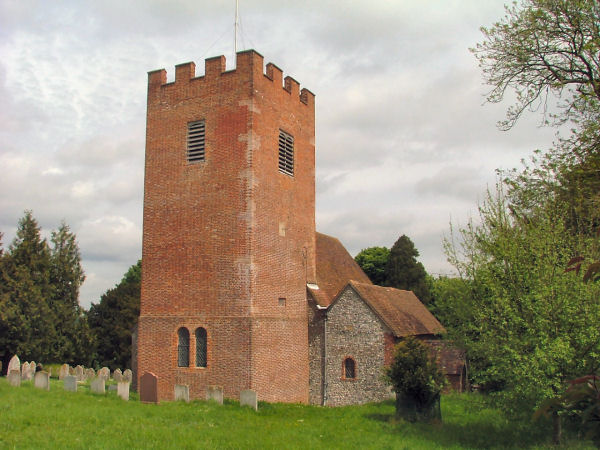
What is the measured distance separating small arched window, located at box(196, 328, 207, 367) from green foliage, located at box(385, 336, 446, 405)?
21.0 ft

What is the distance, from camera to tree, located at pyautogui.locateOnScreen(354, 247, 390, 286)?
47.5 meters

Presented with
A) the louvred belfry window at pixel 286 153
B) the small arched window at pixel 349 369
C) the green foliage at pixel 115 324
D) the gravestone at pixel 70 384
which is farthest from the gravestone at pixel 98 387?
the green foliage at pixel 115 324

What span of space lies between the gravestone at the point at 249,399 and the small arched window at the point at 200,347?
2640mm

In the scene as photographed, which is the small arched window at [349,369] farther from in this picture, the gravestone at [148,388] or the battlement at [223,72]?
the battlement at [223,72]

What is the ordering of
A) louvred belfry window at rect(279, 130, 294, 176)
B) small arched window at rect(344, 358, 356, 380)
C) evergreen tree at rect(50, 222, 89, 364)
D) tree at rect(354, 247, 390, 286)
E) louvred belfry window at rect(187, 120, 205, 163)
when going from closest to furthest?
louvred belfry window at rect(187, 120, 205, 163)
small arched window at rect(344, 358, 356, 380)
louvred belfry window at rect(279, 130, 294, 176)
evergreen tree at rect(50, 222, 89, 364)
tree at rect(354, 247, 390, 286)

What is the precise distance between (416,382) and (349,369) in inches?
205

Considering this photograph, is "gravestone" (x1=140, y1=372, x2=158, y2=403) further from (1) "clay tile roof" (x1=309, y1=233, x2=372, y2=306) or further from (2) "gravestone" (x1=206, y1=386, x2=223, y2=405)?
(1) "clay tile roof" (x1=309, y1=233, x2=372, y2=306)

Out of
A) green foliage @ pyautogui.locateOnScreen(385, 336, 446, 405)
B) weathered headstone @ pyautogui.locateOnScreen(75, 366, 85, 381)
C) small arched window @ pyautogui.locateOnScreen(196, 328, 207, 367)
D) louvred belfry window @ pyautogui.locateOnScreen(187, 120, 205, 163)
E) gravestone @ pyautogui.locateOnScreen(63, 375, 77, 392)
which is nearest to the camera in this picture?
green foliage @ pyautogui.locateOnScreen(385, 336, 446, 405)

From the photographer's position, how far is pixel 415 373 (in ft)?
55.3

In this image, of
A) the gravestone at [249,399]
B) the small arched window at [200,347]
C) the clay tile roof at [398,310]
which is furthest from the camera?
the clay tile roof at [398,310]

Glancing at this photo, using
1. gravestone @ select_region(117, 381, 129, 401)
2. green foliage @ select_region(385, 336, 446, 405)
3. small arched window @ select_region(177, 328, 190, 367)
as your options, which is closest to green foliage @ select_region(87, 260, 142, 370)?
small arched window @ select_region(177, 328, 190, 367)

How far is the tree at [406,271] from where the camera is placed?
41.4 metres

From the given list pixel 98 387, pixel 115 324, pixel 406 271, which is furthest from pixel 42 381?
pixel 406 271

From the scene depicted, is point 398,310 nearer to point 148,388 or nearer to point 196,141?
point 148,388
